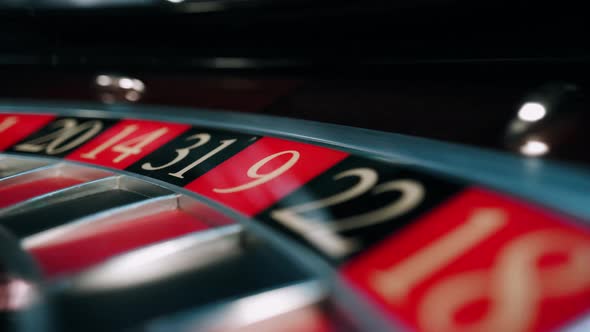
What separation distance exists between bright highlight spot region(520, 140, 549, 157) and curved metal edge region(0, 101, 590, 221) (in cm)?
8

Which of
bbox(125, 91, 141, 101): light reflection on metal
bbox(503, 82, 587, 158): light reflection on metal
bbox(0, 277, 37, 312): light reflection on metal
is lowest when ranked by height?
bbox(0, 277, 37, 312): light reflection on metal

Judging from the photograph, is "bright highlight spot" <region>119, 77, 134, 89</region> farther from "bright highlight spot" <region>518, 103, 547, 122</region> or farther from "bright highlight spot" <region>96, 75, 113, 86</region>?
"bright highlight spot" <region>518, 103, 547, 122</region>

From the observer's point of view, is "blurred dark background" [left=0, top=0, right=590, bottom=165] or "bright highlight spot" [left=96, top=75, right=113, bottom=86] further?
"bright highlight spot" [left=96, top=75, right=113, bottom=86]

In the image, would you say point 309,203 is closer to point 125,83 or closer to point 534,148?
point 534,148

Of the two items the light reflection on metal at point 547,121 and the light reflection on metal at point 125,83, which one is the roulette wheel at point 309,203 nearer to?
the light reflection on metal at point 547,121

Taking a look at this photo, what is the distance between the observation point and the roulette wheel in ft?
3.57

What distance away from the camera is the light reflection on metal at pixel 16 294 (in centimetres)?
122

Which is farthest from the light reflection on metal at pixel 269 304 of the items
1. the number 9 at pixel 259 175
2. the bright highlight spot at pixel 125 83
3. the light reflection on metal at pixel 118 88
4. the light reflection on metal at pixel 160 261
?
the bright highlight spot at pixel 125 83

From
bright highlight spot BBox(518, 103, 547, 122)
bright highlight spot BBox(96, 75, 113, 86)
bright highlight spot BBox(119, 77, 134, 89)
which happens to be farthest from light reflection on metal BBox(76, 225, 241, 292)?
bright highlight spot BBox(96, 75, 113, 86)

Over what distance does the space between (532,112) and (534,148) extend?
28 cm

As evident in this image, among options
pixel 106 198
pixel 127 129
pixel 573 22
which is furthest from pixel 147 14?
pixel 573 22

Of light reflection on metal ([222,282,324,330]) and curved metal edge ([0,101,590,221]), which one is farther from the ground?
curved metal edge ([0,101,590,221])

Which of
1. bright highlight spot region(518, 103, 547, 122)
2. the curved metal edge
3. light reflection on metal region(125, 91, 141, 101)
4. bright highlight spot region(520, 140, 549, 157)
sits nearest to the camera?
the curved metal edge

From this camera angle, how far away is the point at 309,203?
150cm
